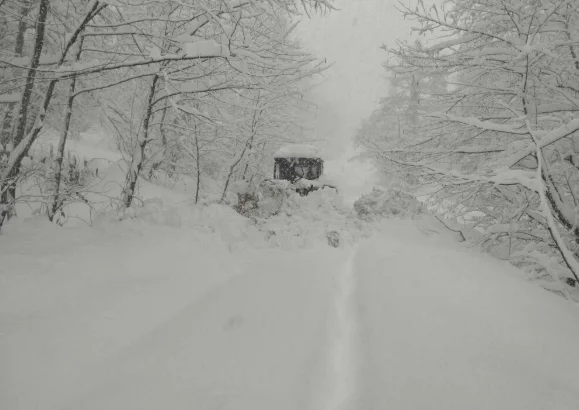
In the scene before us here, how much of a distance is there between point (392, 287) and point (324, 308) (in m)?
0.97

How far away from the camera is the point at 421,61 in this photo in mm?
4301

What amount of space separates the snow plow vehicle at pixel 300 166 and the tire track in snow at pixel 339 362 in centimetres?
1075

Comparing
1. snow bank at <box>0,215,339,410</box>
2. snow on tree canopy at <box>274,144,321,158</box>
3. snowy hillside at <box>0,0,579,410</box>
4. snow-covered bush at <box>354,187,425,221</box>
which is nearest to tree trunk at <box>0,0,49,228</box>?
snowy hillside at <box>0,0,579,410</box>

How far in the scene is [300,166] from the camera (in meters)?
15.1

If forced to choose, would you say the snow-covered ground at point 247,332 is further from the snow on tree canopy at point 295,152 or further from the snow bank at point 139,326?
the snow on tree canopy at point 295,152

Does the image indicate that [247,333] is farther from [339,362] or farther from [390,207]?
[390,207]

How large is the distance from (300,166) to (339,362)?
13.1m

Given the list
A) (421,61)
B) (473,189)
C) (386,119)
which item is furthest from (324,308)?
(386,119)

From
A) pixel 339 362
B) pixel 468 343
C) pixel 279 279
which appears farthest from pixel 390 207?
pixel 339 362

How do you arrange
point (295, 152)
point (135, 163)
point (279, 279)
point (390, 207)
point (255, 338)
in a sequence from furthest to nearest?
1. point (295, 152)
2. point (390, 207)
3. point (135, 163)
4. point (279, 279)
5. point (255, 338)

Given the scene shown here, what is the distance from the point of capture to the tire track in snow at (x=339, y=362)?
74.4 inches

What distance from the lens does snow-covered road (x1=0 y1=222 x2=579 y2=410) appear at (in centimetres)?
172

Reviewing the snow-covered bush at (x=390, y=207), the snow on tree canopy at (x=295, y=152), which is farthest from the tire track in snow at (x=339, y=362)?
the snow on tree canopy at (x=295, y=152)

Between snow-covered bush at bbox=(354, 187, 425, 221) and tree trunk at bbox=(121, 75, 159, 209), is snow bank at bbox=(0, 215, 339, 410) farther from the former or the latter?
snow-covered bush at bbox=(354, 187, 425, 221)
